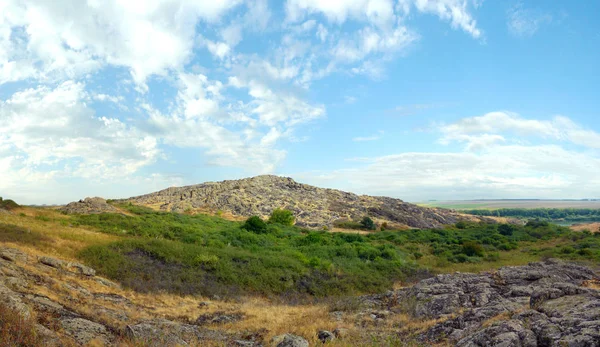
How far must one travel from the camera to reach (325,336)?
11.0 metres

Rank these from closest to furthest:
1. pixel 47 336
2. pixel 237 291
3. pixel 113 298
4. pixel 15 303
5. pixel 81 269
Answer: pixel 47 336 → pixel 15 303 → pixel 113 298 → pixel 81 269 → pixel 237 291

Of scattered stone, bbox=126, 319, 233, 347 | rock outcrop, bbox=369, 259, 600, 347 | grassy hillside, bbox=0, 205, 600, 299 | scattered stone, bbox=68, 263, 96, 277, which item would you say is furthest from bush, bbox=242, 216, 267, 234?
scattered stone, bbox=126, 319, 233, 347

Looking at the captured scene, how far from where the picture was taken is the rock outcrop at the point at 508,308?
776 centimetres

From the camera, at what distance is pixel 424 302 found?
576 inches

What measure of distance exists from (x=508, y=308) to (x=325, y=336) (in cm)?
610

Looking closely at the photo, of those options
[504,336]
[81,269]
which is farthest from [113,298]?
[504,336]

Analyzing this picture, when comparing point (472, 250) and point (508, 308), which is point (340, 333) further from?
point (472, 250)

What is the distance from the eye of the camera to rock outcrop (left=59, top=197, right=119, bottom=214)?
124ft

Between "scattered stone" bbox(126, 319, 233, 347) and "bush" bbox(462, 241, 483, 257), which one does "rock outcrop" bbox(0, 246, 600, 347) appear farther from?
"bush" bbox(462, 241, 483, 257)

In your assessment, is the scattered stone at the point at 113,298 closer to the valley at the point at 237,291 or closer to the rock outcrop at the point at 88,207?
the valley at the point at 237,291

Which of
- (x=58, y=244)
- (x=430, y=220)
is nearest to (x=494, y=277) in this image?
(x=58, y=244)

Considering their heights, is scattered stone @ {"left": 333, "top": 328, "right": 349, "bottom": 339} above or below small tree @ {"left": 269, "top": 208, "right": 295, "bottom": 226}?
below

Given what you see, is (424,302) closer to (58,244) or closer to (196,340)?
(196,340)

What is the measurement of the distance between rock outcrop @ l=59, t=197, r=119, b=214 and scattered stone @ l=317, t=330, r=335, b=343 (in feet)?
114
